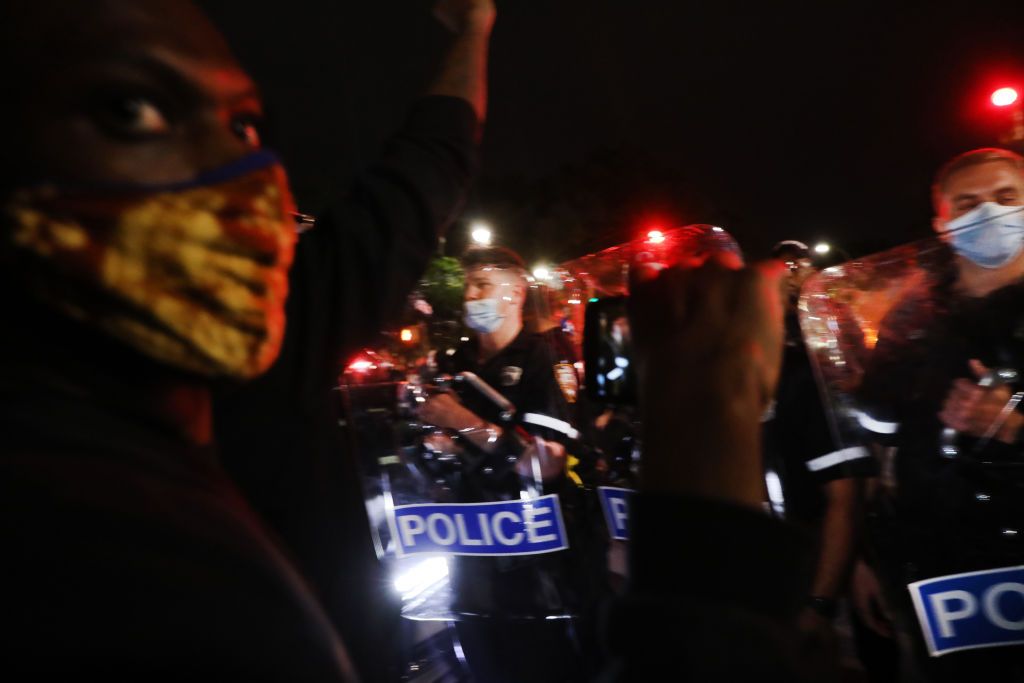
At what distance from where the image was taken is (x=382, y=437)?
318 centimetres

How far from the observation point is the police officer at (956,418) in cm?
174

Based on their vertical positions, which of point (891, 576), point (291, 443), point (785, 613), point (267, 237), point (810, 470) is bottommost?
point (891, 576)

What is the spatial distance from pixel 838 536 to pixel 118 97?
2873 mm

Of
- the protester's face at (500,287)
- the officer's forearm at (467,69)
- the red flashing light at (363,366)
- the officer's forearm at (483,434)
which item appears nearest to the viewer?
the officer's forearm at (467,69)

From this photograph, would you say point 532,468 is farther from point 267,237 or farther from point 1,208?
point 1,208

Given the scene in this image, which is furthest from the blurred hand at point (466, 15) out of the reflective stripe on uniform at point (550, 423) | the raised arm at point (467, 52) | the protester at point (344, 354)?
the reflective stripe on uniform at point (550, 423)

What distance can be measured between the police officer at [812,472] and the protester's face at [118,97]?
7.47ft

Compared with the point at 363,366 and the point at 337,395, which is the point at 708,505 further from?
the point at 363,366

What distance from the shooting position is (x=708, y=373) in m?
0.75

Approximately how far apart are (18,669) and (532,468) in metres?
2.35

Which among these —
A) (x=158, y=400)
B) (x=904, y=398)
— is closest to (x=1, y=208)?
(x=158, y=400)

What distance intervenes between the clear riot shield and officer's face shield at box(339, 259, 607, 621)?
1123 mm

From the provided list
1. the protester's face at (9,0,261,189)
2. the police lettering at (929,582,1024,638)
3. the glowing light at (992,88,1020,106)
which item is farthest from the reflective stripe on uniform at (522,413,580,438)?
the glowing light at (992,88,1020,106)

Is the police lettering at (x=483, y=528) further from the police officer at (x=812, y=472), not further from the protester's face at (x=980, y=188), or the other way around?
the protester's face at (x=980, y=188)
